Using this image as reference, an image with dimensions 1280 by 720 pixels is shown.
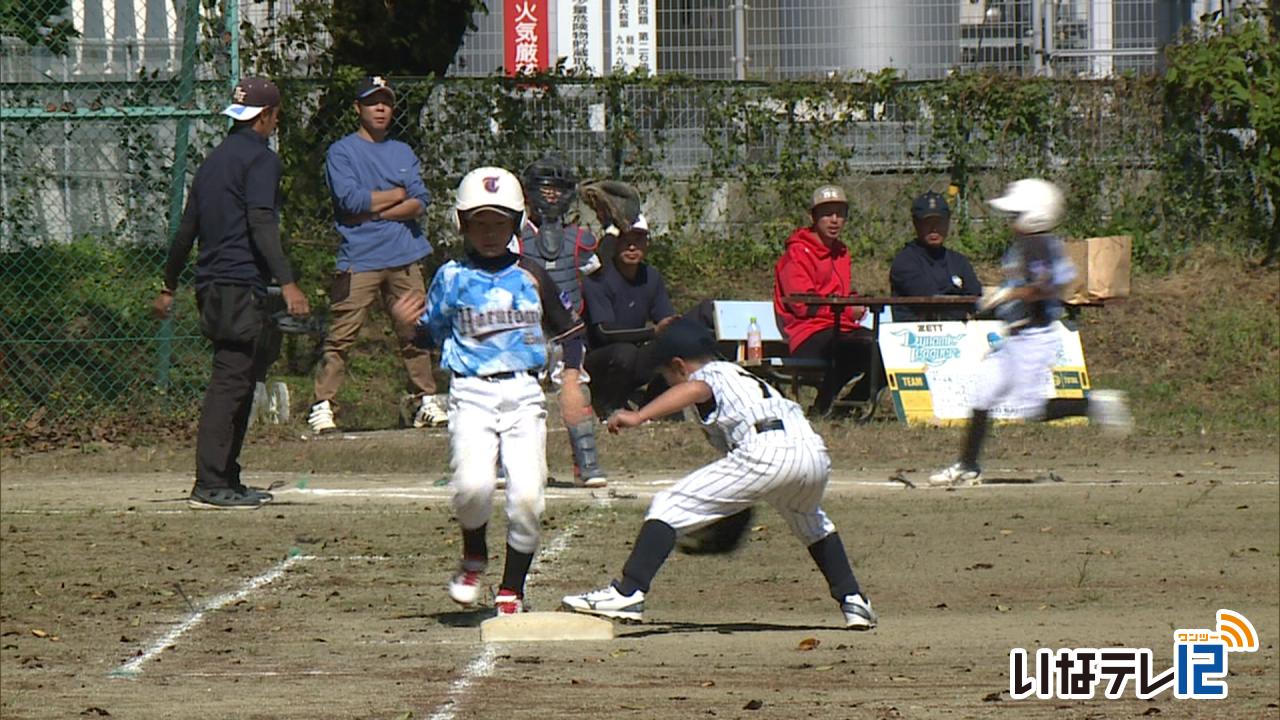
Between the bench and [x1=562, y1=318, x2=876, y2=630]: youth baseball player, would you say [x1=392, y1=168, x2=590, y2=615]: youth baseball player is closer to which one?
[x1=562, y1=318, x2=876, y2=630]: youth baseball player

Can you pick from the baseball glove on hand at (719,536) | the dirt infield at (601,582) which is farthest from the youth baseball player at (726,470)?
the dirt infield at (601,582)

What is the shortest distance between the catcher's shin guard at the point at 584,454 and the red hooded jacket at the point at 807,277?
264 cm

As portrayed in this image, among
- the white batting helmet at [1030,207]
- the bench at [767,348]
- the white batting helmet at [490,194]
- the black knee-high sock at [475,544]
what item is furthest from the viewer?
the bench at [767,348]

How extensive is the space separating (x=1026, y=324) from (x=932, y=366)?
4.43 m

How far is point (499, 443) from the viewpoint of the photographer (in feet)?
27.4

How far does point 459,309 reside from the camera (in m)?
8.23

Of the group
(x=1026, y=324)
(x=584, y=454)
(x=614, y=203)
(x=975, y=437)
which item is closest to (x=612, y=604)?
(x=1026, y=324)

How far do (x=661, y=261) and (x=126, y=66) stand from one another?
5.50m

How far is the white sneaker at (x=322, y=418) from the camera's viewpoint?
1464 cm

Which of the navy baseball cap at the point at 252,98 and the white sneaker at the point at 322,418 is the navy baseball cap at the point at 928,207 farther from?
the navy baseball cap at the point at 252,98

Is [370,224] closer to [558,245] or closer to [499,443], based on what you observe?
[558,245]

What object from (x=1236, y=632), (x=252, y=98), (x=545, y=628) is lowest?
(x=1236, y=632)

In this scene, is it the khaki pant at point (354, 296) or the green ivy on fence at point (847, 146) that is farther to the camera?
the green ivy on fence at point (847, 146)

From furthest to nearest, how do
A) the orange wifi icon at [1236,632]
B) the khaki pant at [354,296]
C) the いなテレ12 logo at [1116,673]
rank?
the khaki pant at [354,296] < the orange wifi icon at [1236,632] < the いなテレ12 logo at [1116,673]
